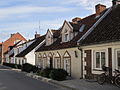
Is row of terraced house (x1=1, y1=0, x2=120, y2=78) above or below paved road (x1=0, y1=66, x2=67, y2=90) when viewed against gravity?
above

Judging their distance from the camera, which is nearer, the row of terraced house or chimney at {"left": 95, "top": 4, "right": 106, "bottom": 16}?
the row of terraced house

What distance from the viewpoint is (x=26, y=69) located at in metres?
30.2

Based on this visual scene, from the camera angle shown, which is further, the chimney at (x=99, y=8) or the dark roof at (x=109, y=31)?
the chimney at (x=99, y=8)

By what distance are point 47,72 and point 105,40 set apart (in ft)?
26.4

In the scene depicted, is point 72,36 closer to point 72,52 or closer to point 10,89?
point 72,52

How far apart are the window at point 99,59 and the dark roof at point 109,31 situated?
3.04 ft

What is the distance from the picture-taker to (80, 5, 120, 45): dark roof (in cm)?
1418

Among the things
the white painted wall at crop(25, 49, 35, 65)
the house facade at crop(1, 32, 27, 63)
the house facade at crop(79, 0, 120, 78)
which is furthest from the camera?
the house facade at crop(1, 32, 27, 63)

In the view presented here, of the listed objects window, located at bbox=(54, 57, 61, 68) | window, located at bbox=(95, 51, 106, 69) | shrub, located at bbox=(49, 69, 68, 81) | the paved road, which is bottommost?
the paved road

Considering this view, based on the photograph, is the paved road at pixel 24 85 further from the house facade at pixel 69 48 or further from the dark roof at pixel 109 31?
the dark roof at pixel 109 31

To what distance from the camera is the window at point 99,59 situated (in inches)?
599

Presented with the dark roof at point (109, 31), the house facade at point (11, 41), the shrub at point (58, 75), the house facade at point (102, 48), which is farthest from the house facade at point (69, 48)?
the house facade at point (11, 41)

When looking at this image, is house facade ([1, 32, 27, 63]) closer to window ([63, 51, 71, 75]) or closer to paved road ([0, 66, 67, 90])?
window ([63, 51, 71, 75])

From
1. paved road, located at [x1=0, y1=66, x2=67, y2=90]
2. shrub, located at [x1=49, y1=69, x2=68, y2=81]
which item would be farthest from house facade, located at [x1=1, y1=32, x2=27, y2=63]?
shrub, located at [x1=49, y1=69, x2=68, y2=81]
